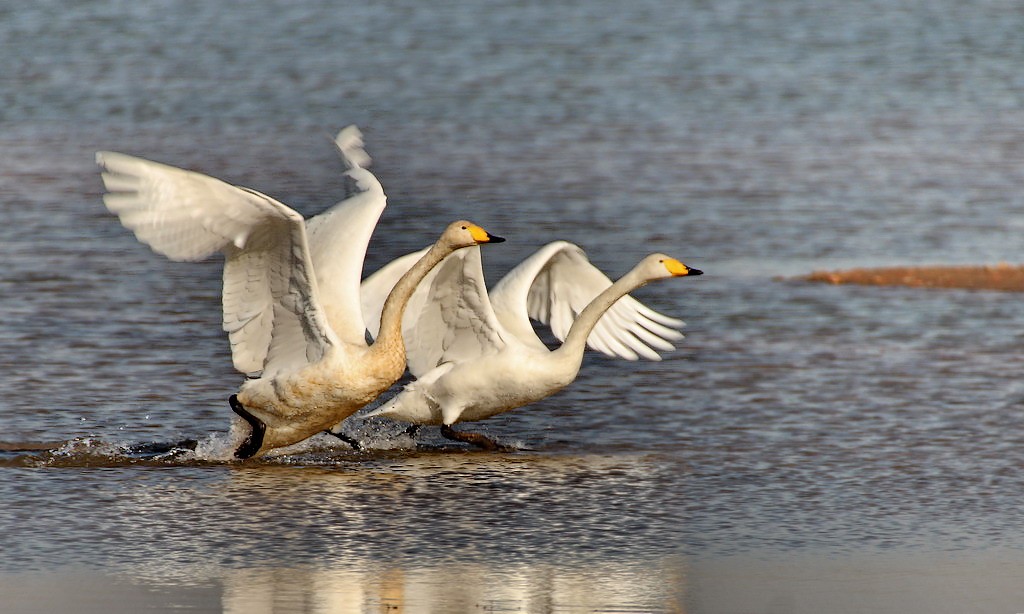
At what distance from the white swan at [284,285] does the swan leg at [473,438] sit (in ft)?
2.65

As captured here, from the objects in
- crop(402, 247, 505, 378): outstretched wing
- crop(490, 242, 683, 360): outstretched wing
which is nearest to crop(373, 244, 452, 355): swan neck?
crop(402, 247, 505, 378): outstretched wing

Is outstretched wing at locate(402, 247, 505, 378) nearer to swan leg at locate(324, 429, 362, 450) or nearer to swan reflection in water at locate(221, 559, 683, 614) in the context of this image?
swan leg at locate(324, 429, 362, 450)

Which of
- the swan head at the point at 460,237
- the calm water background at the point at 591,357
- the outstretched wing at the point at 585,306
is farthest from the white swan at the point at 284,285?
the outstretched wing at the point at 585,306

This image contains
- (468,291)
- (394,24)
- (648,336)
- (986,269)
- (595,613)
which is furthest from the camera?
(394,24)

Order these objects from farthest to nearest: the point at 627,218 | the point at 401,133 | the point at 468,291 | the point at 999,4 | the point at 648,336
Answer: the point at 999,4 < the point at 401,133 < the point at 627,218 < the point at 648,336 < the point at 468,291

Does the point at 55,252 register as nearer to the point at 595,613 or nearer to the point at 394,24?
the point at 595,613

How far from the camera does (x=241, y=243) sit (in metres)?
8.07

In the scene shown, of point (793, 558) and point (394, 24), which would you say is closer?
point (793, 558)

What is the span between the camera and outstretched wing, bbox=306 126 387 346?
9023mm

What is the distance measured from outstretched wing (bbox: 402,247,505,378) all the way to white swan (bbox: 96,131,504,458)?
47 cm

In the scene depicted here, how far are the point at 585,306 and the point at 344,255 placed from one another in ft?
6.06

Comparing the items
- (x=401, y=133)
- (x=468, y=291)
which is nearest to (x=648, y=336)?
(x=468, y=291)

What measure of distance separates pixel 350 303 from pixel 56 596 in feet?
10.4

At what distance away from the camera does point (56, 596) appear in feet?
20.1
